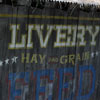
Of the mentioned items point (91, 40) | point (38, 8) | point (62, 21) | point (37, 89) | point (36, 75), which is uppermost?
point (38, 8)

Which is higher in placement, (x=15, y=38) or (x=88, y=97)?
(x=15, y=38)

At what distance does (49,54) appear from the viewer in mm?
4820

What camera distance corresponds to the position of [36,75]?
467 cm

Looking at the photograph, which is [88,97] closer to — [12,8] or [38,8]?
[38,8]

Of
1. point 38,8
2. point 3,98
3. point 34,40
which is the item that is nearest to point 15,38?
point 34,40

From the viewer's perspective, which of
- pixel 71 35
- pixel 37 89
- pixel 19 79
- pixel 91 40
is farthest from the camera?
pixel 91 40

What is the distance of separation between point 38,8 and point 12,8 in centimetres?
59

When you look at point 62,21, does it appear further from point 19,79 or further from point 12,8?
point 19,79

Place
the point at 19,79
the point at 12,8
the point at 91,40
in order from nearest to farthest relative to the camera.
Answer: the point at 12,8 < the point at 19,79 < the point at 91,40

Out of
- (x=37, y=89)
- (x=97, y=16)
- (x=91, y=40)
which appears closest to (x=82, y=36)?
(x=91, y=40)

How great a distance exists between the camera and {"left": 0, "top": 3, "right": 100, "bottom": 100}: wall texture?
4.25m

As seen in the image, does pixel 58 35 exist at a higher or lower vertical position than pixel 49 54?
higher

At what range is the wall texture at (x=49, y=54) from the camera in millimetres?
4254

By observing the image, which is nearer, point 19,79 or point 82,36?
point 19,79
